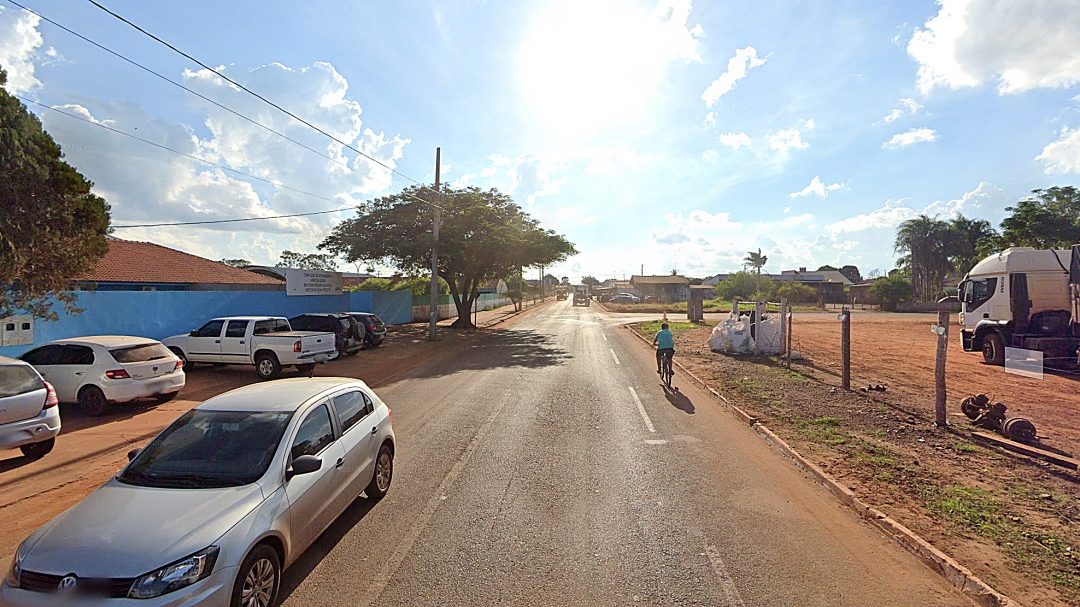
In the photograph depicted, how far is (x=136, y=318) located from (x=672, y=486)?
16.2 m

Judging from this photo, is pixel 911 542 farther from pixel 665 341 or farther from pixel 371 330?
pixel 371 330

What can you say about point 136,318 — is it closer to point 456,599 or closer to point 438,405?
point 438,405

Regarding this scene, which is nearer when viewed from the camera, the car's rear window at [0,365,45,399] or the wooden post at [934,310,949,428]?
the car's rear window at [0,365,45,399]

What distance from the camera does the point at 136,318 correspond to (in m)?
15.7

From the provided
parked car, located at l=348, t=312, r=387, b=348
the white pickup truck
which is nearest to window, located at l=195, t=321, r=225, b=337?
the white pickup truck

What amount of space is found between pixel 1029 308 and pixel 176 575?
23.0 meters

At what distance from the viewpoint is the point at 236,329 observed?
14.8 meters

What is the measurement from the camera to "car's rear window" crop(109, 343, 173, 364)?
33.0ft

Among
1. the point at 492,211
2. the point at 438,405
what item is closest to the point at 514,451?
the point at 438,405

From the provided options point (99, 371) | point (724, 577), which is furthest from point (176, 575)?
point (99, 371)

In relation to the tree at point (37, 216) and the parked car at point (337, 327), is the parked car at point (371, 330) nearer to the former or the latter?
the parked car at point (337, 327)

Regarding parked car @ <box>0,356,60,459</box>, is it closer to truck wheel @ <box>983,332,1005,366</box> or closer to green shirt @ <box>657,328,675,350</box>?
green shirt @ <box>657,328,675,350</box>

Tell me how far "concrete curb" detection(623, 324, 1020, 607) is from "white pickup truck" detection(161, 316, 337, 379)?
37.9 feet

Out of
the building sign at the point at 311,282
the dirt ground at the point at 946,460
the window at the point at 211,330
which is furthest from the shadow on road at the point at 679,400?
the building sign at the point at 311,282
